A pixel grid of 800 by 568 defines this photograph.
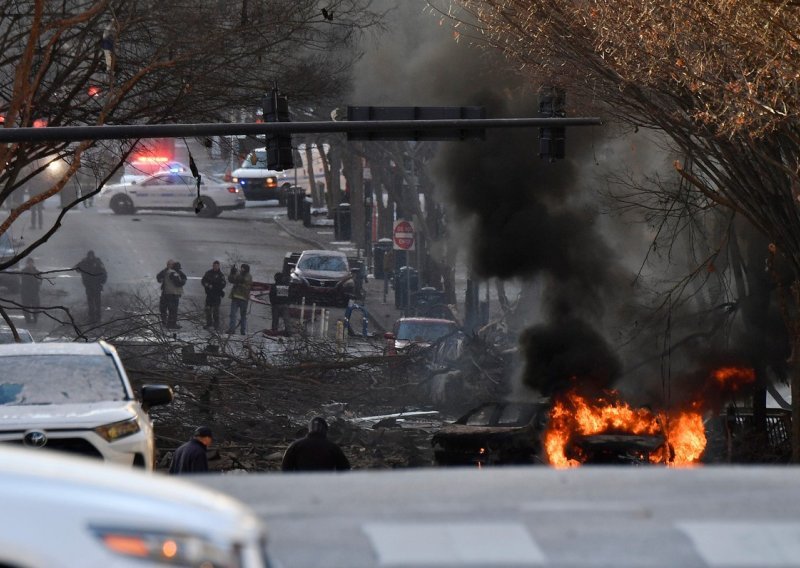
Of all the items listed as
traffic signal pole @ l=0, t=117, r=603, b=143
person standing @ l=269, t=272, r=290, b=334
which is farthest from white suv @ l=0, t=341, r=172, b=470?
person standing @ l=269, t=272, r=290, b=334

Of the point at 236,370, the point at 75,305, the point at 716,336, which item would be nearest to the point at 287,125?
the point at 236,370

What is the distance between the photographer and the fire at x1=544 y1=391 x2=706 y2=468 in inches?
709

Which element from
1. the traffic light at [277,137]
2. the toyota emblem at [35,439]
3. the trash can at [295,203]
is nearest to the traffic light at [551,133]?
the traffic light at [277,137]

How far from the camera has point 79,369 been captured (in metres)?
10.5

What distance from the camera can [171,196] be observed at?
53719 mm

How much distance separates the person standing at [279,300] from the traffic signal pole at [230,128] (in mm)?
19661

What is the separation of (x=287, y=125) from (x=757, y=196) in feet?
29.3

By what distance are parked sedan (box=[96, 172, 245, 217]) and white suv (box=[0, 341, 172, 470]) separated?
42.3m

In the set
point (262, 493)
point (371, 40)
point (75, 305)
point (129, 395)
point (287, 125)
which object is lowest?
point (75, 305)

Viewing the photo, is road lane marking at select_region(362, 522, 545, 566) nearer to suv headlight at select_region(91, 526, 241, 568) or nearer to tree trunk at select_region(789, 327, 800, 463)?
suv headlight at select_region(91, 526, 241, 568)

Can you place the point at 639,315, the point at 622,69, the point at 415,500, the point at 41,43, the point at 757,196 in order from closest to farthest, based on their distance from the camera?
the point at 415,500
the point at 622,69
the point at 757,196
the point at 41,43
the point at 639,315

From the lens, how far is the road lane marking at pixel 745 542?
324 centimetres

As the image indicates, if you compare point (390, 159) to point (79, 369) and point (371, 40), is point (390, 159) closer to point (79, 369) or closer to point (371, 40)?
point (371, 40)

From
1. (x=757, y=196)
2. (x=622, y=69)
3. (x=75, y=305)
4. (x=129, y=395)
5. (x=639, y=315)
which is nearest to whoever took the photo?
(x=129, y=395)
